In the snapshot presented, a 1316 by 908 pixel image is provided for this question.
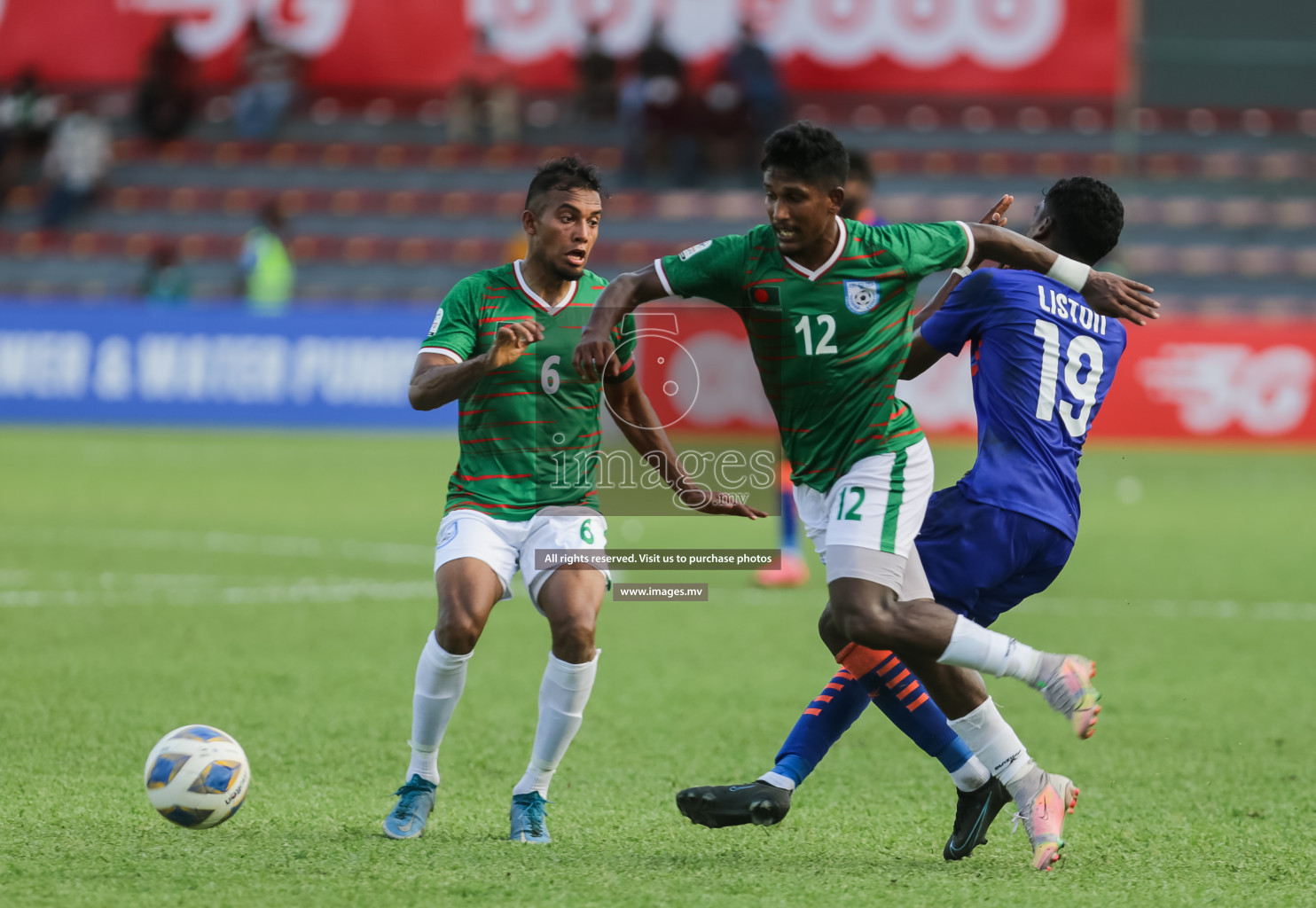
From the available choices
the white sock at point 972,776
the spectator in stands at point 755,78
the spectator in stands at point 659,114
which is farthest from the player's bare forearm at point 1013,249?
the spectator in stands at point 659,114

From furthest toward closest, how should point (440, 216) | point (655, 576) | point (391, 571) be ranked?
point (440, 216) < point (655, 576) < point (391, 571)

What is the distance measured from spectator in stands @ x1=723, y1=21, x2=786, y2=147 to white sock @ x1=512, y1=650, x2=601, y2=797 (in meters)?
19.1

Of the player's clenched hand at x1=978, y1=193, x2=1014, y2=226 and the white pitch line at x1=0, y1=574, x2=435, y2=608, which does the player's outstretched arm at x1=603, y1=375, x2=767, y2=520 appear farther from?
the white pitch line at x1=0, y1=574, x2=435, y2=608

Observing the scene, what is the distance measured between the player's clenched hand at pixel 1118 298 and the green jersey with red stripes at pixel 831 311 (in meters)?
0.37

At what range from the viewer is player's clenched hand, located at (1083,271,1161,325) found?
15.6ft

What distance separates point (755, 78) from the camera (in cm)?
2352

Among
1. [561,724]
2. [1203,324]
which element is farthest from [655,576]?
[1203,324]

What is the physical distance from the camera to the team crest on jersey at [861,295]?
476 centimetres

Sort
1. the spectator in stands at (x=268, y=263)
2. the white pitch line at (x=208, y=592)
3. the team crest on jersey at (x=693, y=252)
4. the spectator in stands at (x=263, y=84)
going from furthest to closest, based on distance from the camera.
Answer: the spectator in stands at (x=263, y=84) → the spectator in stands at (x=268, y=263) → the white pitch line at (x=208, y=592) → the team crest on jersey at (x=693, y=252)

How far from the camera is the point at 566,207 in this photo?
16.8 ft

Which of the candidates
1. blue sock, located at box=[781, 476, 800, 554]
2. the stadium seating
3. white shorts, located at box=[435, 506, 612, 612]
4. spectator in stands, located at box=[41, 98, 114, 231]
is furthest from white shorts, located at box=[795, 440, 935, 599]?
spectator in stands, located at box=[41, 98, 114, 231]

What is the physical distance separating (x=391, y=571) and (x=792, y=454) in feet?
20.8

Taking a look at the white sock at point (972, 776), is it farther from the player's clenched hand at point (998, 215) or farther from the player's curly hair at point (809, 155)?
the player's curly hair at point (809, 155)

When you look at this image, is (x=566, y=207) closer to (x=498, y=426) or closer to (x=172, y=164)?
(x=498, y=426)
